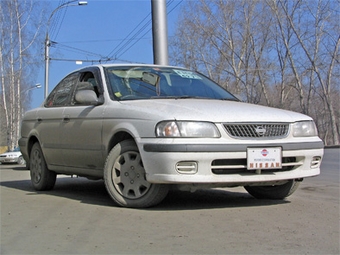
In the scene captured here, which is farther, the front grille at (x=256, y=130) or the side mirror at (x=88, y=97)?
the side mirror at (x=88, y=97)

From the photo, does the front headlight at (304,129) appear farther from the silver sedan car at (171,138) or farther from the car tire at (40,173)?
the car tire at (40,173)

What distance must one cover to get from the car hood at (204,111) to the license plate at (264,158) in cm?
30

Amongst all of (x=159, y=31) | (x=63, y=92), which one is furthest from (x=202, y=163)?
(x=159, y=31)

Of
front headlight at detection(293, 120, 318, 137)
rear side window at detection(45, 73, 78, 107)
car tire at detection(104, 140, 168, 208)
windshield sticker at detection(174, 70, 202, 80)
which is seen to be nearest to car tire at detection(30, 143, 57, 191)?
rear side window at detection(45, 73, 78, 107)

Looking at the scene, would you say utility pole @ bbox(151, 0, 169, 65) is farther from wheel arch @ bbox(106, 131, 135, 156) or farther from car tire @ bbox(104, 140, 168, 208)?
car tire @ bbox(104, 140, 168, 208)

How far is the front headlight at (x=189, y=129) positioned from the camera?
173 inches

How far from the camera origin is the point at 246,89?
44594 mm

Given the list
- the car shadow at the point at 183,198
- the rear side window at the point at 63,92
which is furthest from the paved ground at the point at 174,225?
the rear side window at the point at 63,92

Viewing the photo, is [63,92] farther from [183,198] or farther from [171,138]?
[171,138]

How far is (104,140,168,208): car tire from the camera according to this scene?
15.3ft

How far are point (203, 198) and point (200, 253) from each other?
7.82ft

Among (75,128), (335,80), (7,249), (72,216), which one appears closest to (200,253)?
(7,249)

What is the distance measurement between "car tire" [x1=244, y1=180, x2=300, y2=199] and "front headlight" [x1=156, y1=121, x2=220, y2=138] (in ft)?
4.48

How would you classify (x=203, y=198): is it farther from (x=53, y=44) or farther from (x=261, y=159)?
(x=53, y=44)
